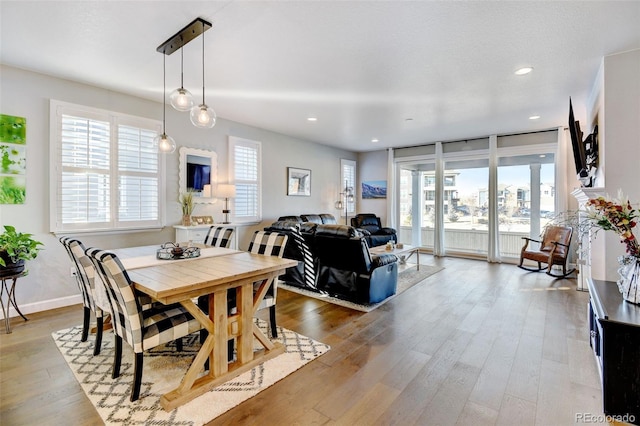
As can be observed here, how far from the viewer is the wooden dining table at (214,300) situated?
1921 mm

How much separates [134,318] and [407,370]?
1978 mm

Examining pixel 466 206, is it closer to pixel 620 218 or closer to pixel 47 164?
pixel 620 218

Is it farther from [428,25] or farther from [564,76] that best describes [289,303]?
[564,76]

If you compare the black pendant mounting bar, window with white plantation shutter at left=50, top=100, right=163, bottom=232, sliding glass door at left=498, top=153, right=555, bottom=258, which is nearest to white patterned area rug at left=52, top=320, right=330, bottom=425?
window with white plantation shutter at left=50, top=100, right=163, bottom=232

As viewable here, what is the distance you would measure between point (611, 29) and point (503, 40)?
0.84 metres

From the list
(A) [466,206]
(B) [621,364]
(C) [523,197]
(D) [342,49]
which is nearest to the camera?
(B) [621,364]

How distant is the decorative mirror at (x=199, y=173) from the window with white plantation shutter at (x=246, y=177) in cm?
38

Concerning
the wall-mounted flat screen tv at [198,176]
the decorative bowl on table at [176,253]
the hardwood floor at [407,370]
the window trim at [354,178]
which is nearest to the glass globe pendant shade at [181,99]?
the decorative bowl on table at [176,253]

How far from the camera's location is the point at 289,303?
12.7 feet

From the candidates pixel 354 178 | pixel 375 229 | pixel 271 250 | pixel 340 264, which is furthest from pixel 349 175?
pixel 271 250

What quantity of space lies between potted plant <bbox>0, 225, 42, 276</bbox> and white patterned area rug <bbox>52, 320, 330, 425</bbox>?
2.66 ft

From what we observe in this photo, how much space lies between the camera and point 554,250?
516 centimetres

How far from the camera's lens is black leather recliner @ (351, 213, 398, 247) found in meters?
6.98

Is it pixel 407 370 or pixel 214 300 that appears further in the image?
pixel 407 370
